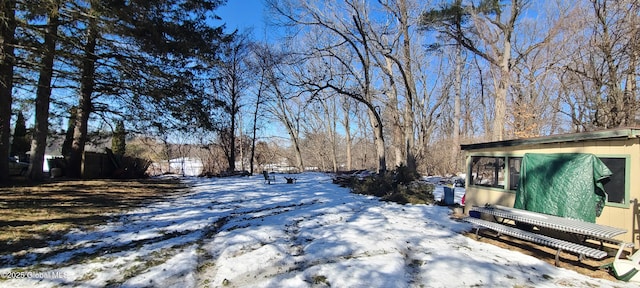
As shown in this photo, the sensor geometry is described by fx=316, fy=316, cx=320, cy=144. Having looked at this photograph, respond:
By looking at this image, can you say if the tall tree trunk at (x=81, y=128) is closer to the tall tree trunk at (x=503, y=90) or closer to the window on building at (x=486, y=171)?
the window on building at (x=486, y=171)

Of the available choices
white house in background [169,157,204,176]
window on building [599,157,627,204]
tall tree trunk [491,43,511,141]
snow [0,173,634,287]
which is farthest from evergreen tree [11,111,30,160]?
tall tree trunk [491,43,511,141]

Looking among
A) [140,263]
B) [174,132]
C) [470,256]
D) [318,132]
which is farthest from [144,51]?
[318,132]

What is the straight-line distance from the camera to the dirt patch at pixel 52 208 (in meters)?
4.71

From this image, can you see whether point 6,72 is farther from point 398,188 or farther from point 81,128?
point 398,188

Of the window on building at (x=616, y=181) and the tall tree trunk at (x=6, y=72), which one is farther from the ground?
the tall tree trunk at (x=6, y=72)

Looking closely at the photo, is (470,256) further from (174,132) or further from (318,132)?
(318,132)

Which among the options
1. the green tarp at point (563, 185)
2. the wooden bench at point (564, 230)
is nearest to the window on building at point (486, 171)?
the green tarp at point (563, 185)

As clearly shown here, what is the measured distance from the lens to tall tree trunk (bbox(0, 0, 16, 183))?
261 inches

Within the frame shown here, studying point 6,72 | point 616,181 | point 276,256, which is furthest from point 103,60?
point 616,181

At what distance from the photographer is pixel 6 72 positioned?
7758 mm

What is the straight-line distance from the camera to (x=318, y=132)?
37375 mm

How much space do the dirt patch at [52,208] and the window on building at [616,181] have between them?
8.83 meters

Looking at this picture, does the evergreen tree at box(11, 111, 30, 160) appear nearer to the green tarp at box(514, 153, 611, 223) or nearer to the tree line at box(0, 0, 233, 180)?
the tree line at box(0, 0, 233, 180)

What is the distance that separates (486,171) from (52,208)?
382 inches
